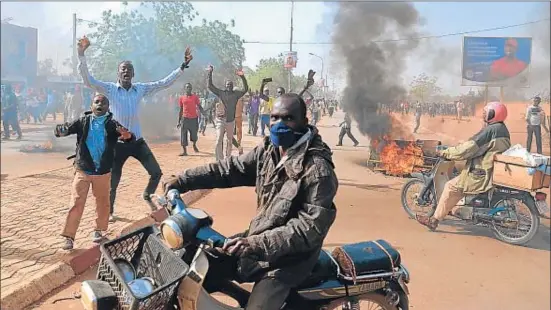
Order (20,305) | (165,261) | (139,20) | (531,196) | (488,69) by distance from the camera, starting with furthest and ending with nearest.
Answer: (488,69)
(139,20)
(531,196)
(20,305)
(165,261)

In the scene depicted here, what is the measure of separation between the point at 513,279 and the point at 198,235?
3.51 metres

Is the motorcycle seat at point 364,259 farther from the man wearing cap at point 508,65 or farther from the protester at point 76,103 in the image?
the man wearing cap at point 508,65

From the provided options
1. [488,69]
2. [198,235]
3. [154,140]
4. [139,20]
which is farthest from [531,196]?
[488,69]

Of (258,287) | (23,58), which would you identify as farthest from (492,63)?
(258,287)

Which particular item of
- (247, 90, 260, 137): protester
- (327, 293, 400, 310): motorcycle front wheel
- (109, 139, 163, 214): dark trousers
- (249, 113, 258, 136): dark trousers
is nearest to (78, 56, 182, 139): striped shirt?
(109, 139, 163, 214): dark trousers

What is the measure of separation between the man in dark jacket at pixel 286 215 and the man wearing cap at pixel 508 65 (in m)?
20.6

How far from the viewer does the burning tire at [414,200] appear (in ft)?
21.2

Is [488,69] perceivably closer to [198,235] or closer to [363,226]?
[363,226]

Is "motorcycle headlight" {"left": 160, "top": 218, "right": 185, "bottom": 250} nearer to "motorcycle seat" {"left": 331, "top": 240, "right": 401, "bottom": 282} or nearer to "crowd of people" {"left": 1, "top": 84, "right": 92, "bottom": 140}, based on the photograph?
"motorcycle seat" {"left": 331, "top": 240, "right": 401, "bottom": 282}

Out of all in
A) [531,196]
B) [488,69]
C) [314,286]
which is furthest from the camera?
[488,69]

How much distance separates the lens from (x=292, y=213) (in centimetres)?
223

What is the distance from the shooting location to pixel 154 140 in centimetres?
1653

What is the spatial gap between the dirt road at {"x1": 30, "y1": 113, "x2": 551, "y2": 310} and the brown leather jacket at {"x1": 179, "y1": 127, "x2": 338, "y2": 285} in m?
1.92

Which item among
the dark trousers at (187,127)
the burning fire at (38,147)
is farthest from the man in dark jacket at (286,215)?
the burning fire at (38,147)
